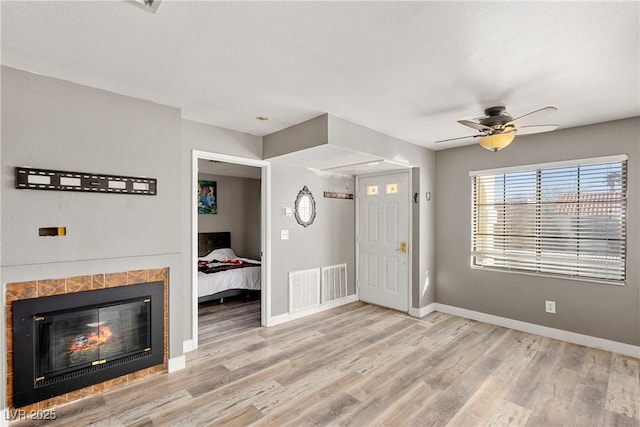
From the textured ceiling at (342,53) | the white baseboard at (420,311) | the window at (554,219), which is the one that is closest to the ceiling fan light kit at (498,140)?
the textured ceiling at (342,53)

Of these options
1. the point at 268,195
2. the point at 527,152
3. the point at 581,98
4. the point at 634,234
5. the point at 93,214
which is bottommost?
the point at 634,234

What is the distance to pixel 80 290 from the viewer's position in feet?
8.23

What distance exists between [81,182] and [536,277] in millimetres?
4987

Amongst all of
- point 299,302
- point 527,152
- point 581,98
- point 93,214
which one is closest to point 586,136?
point 527,152

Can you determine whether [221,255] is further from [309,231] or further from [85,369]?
[85,369]

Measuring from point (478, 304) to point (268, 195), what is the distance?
333 centimetres

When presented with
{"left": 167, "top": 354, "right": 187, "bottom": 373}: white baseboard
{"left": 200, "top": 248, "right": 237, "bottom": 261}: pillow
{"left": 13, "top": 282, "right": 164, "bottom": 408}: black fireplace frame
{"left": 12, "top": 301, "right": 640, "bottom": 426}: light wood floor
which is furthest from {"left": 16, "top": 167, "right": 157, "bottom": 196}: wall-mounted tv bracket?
{"left": 200, "top": 248, "right": 237, "bottom": 261}: pillow

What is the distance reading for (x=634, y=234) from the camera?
3281mm

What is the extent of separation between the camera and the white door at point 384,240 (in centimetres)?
476

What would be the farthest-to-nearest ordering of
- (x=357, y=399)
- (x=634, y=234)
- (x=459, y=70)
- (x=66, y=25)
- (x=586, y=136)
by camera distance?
(x=586, y=136) → (x=634, y=234) → (x=357, y=399) → (x=459, y=70) → (x=66, y=25)

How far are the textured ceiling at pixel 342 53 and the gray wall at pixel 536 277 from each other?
21.6 inches

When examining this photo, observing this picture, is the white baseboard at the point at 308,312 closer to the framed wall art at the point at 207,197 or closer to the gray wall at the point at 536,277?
the gray wall at the point at 536,277

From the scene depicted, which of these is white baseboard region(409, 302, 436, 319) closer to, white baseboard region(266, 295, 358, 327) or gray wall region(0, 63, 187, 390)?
white baseboard region(266, 295, 358, 327)

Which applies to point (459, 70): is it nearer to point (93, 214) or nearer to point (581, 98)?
point (581, 98)
